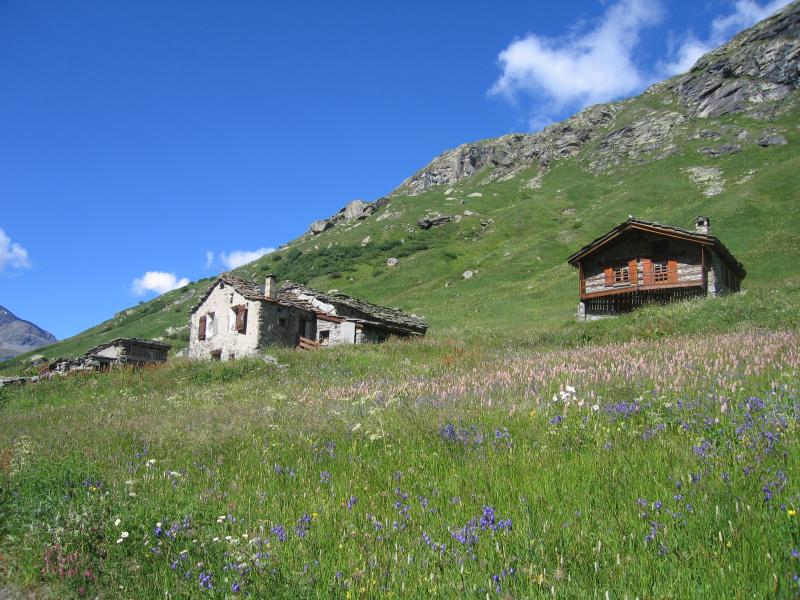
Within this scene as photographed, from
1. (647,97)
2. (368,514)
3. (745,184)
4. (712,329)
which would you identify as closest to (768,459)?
(368,514)

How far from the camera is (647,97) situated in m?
167

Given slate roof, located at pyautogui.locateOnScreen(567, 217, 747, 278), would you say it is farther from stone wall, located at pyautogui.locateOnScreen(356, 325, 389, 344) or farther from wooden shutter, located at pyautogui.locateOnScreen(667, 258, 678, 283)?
stone wall, located at pyautogui.locateOnScreen(356, 325, 389, 344)

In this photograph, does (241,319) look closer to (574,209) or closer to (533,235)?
(533,235)

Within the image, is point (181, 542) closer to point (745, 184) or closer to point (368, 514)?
point (368, 514)

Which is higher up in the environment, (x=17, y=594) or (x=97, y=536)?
(x=97, y=536)

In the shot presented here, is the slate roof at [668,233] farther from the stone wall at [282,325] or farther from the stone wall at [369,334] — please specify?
the stone wall at [282,325]

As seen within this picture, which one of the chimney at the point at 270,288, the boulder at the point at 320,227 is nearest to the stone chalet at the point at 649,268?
the chimney at the point at 270,288

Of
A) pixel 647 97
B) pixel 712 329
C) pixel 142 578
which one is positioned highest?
pixel 647 97

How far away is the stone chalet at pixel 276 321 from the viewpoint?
120 feet

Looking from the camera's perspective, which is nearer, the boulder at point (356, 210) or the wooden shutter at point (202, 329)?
the wooden shutter at point (202, 329)

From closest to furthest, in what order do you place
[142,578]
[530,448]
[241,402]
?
1. [142,578]
2. [530,448]
3. [241,402]

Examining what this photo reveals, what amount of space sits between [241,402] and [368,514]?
26.8 ft

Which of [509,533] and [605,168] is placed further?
[605,168]

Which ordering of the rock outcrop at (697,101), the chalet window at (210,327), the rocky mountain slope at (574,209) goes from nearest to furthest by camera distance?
the chalet window at (210,327) → the rocky mountain slope at (574,209) → the rock outcrop at (697,101)
